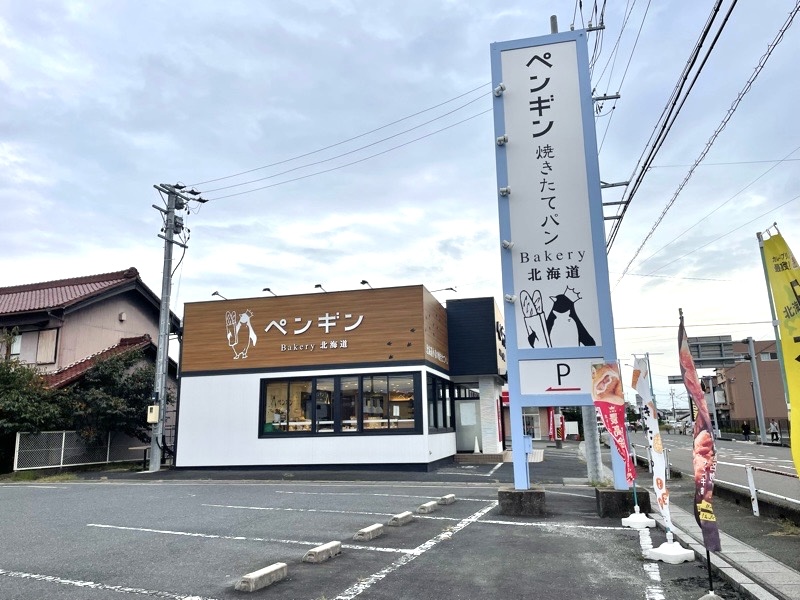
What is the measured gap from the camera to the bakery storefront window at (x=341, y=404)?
16.7m

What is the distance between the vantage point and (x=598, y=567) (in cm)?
562

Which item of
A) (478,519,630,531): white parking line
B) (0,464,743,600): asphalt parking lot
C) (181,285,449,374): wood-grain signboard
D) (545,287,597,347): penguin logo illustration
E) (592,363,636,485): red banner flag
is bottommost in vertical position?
(478,519,630,531): white parking line

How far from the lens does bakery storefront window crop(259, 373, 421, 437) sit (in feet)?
54.8

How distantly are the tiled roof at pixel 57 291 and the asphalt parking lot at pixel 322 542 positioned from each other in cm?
1206

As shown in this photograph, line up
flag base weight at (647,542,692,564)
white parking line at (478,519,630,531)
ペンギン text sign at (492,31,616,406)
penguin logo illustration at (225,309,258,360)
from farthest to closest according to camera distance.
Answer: penguin logo illustration at (225,309,258,360) < ペンギン text sign at (492,31,616,406) < white parking line at (478,519,630,531) < flag base weight at (647,542,692,564)

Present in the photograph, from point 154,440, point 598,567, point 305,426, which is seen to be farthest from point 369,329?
point 598,567

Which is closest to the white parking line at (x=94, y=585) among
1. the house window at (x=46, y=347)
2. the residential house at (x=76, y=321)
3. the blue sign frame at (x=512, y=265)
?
the blue sign frame at (x=512, y=265)

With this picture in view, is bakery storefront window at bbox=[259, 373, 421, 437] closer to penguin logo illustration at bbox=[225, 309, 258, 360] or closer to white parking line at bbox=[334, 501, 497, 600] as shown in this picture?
penguin logo illustration at bbox=[225, 309, 258, 360]

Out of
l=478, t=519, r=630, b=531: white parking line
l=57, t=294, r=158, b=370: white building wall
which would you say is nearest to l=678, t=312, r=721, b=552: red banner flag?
l=478, t=519, r=630, b=531: white parking line

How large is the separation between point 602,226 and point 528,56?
11.2 feet

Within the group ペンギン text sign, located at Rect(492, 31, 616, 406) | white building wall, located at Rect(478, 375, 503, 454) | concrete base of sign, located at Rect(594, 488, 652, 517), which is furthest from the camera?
white building wall, located at Rect(478, 375, 503, 454)

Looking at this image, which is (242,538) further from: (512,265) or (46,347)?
(46,347)

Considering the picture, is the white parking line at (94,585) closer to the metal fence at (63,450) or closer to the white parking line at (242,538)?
the white parking line at (242,538)

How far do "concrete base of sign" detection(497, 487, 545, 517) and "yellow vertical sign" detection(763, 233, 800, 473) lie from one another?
4673 millimetres
